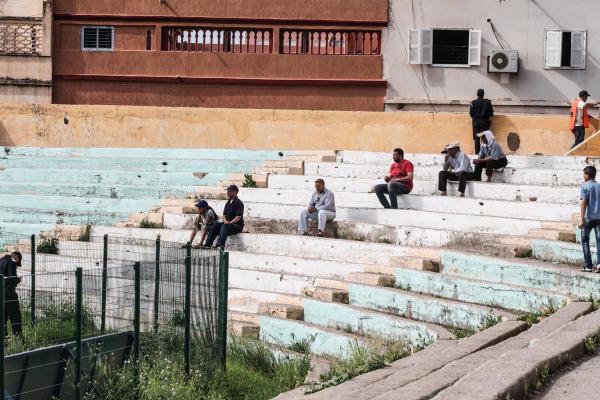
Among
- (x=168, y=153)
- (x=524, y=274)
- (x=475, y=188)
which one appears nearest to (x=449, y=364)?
(x=524, y=274)

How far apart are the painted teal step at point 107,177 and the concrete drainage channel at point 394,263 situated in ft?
0.12

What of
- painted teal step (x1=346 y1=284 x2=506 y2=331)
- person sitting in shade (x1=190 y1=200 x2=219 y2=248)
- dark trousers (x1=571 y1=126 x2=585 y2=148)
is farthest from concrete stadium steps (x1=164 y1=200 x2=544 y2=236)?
dark trousers (x1=571 y1=126 x2=585 y2=148)

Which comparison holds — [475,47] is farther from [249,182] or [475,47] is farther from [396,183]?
[396,183]

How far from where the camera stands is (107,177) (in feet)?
74.4

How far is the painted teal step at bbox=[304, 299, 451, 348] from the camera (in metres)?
13.5

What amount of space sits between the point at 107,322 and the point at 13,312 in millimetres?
1387

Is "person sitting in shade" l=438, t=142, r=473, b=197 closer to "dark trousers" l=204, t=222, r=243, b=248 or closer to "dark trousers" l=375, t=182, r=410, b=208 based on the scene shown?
"dark trousers" l=375, t=182, r=410, b=208

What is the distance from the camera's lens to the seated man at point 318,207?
61.4 feet

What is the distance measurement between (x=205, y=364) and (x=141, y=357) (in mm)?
915

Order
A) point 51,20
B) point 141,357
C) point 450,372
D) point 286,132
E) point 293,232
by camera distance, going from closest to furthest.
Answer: point 450,372 < point 141,357 < point 293,232 < point 286,132 < point 51,20

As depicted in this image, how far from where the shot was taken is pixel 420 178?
69.0ft

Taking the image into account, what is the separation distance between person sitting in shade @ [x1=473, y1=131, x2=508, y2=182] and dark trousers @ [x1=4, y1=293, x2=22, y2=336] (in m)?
10.2

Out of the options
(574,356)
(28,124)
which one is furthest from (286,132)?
(574,356)

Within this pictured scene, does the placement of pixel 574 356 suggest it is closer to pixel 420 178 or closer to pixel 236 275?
pixel 236 275
